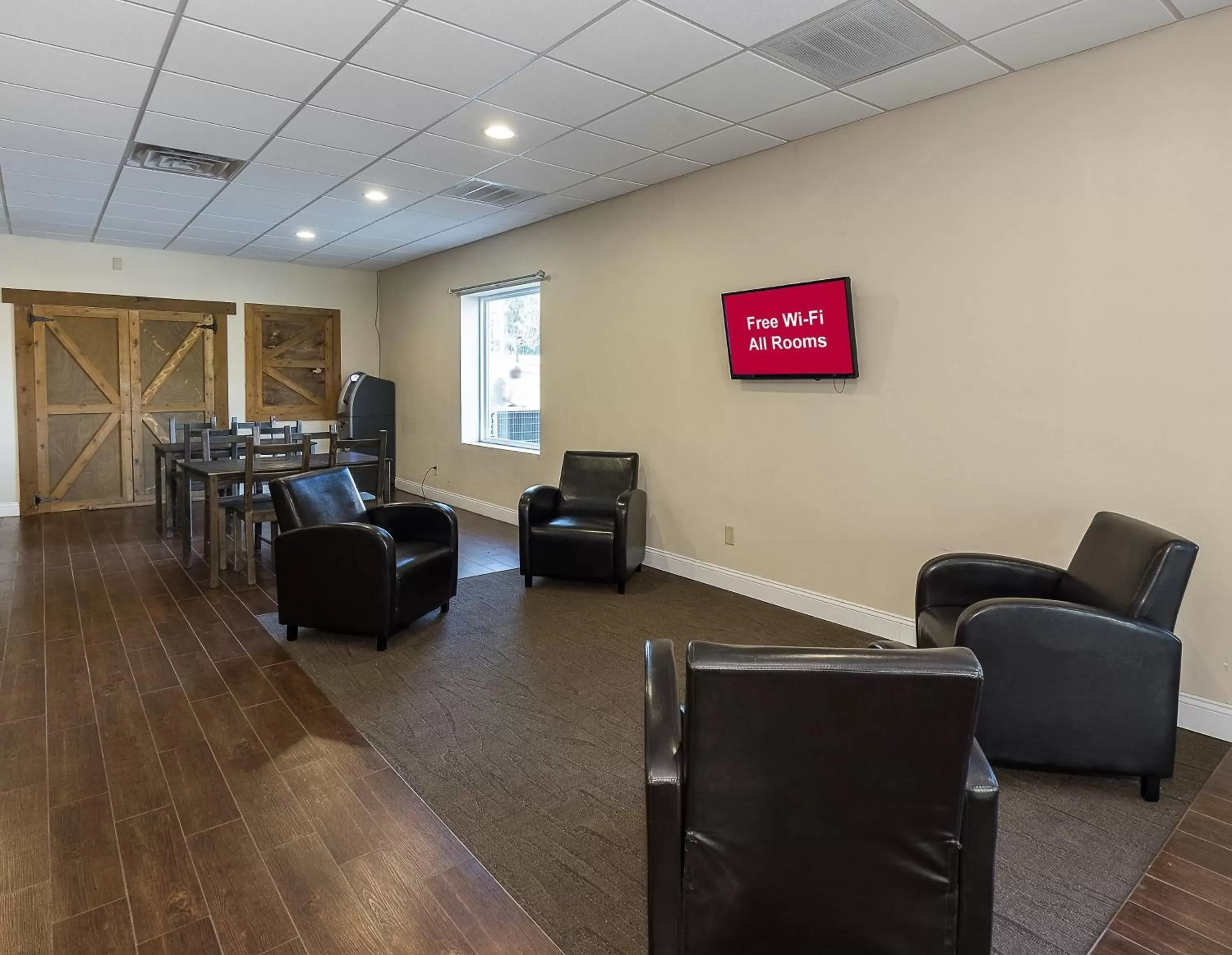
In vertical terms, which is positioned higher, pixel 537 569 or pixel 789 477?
pixel 789 477

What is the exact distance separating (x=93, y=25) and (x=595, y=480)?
364 cm

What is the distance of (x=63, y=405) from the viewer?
7523 millimetres

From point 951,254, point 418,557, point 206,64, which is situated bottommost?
point 418,557

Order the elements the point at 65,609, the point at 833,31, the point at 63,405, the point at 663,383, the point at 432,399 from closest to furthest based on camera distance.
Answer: the point at 833,31
the point at 65,609
the point at 663,383
the point at 63,405
the point at 432,399

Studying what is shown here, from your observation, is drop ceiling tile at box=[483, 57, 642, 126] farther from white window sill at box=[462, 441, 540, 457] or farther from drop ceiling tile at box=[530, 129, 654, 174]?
white window sill at box=[462, 441, 540, 457]

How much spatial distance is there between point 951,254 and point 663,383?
2169 mm

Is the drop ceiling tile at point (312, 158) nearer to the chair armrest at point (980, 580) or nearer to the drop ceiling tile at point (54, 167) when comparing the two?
the drop ceiling tile at point (54, 167)

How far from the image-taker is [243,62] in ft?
10.8

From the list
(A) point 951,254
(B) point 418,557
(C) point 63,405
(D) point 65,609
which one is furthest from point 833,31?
(C) point 63,405

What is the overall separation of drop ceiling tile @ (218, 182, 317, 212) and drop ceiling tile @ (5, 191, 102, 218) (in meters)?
1.08

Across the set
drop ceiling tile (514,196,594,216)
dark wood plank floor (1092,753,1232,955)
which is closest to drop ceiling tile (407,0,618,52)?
drop ceiling tile (514,196,594,216)

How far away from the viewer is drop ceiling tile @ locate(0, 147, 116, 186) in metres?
4.61

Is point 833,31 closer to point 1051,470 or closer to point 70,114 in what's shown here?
point 1051,470

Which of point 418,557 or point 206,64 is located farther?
point 418,557
